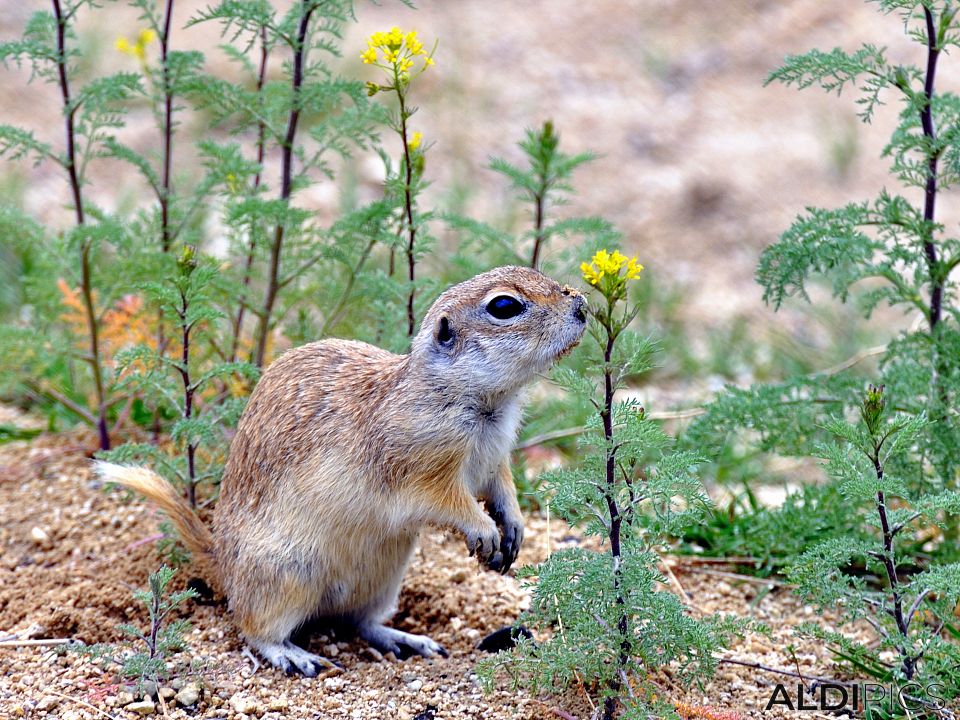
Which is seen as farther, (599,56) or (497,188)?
(599,56)

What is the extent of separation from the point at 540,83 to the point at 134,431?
625 cm

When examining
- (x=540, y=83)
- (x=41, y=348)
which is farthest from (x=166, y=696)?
(x=540, y=83)

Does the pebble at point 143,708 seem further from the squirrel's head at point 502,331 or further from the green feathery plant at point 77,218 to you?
the green feathery plant at point 77,218

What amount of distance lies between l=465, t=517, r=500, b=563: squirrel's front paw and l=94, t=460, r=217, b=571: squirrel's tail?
40.5 inches

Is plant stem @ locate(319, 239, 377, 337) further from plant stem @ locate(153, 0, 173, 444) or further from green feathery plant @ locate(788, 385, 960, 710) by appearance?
green feathery plant @ locate(788, 385, 960, 710)

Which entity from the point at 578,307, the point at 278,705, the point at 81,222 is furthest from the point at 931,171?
the point at 81,222

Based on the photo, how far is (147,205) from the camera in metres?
8.58

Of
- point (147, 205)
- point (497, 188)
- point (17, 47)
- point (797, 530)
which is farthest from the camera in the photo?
point (497, 188)

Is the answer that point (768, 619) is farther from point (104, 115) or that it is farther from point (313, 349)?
point (104, 115)

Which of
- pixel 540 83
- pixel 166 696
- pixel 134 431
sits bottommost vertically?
pixel 166 696

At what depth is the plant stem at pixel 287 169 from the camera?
4.39 meters

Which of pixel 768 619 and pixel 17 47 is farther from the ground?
pixel 17 47

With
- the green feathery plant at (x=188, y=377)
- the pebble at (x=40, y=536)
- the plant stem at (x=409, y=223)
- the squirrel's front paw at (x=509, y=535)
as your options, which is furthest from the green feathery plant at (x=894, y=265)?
the pebble at (x=40, y=536)

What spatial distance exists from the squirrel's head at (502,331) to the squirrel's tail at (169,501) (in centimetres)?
105
